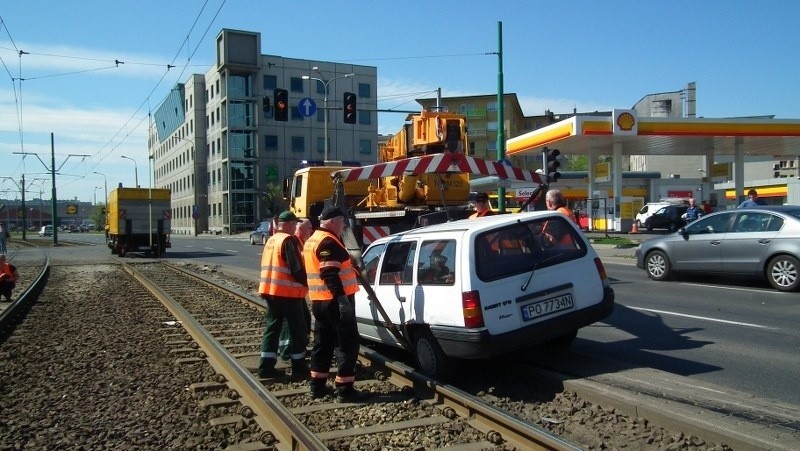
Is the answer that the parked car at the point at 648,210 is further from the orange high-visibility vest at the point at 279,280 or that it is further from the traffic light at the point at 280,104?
the orange high-visibility vest at the point at 279,280

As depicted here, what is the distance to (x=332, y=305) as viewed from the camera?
5.96 m

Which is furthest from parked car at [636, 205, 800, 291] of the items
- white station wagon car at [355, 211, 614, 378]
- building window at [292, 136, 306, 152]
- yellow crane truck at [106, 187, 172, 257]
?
building window at [292, 136, 306, 152]

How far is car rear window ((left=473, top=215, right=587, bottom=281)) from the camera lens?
6.16m

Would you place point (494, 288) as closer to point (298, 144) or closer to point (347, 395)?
point (347, 395)

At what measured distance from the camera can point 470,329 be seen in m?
5.90

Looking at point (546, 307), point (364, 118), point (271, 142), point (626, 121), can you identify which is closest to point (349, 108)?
point (626, 121)

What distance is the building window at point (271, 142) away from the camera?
6762 centimetres

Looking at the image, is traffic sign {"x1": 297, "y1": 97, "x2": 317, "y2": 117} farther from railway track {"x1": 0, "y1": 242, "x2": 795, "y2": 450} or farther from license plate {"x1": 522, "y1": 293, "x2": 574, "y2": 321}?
license plate {"x1": 522, "y1": 293, "x2": 574, "y2": 321}

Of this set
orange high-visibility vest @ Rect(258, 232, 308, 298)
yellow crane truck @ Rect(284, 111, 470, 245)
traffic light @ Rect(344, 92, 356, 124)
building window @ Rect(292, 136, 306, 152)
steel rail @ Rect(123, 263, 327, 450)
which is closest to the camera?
steel rail @ Rect(123, 263, 327, 450)

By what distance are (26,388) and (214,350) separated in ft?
6.32

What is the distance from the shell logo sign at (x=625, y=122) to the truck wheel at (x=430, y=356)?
26323mm

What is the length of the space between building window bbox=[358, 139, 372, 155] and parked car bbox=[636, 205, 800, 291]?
59.9 meters

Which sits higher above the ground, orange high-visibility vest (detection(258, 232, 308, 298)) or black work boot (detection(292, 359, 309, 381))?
orange high-visibility vest (detection(258, 232, 308, 298))

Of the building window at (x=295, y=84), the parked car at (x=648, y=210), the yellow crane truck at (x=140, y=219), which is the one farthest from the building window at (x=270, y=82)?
the parked car at (x=648, y=210)
